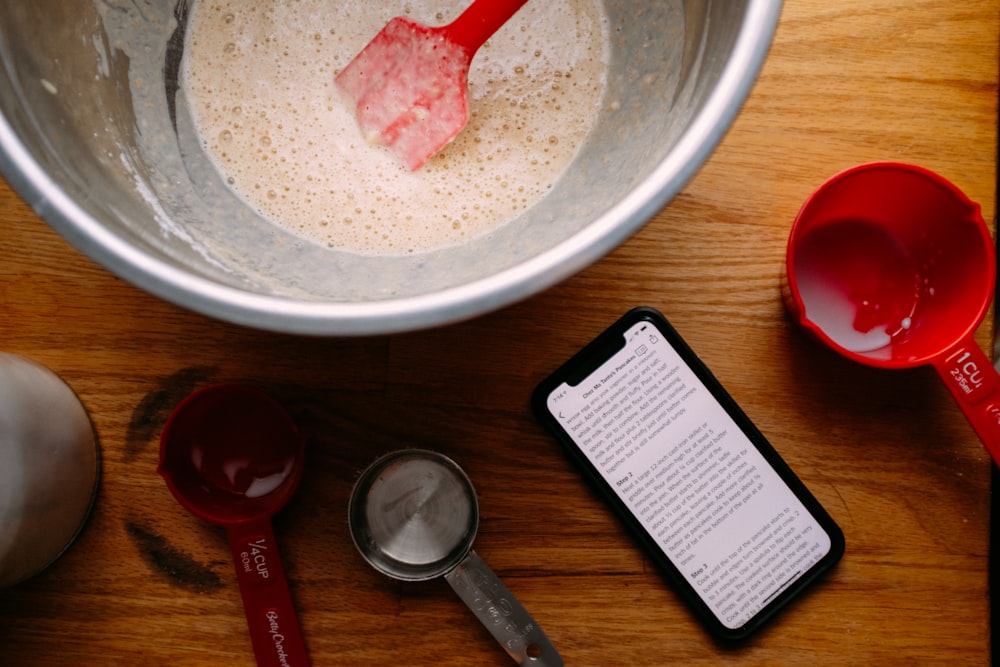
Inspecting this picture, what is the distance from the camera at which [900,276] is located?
36.9 inches

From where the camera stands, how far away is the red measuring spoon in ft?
2.78

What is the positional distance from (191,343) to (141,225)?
23 cm

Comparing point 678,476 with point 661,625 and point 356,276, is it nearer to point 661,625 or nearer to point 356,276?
point 661,625

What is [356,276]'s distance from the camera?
0.77 metres

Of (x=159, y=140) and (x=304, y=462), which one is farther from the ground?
(x=159, y=140)

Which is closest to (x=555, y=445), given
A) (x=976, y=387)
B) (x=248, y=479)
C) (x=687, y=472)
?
(x=687, y=472)

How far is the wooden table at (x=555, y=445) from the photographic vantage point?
2.86 feet

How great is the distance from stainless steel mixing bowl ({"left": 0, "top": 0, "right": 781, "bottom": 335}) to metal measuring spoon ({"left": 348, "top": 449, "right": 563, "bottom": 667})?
0.25 metres

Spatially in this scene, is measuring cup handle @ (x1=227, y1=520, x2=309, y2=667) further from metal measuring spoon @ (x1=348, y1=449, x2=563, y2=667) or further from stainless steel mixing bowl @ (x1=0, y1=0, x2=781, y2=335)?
stainless steel mixing bowl @ (x1=0, y1=0, x2=781, y2=335)

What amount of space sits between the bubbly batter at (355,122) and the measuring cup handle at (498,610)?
1.17ft

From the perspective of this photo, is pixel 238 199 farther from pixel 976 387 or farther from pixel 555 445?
pixel 976 387

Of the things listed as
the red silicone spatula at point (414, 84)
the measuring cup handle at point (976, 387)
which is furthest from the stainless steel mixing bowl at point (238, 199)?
the measuring cup handle at point (976, 387)

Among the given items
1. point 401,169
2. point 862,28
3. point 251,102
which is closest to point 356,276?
point 401,169

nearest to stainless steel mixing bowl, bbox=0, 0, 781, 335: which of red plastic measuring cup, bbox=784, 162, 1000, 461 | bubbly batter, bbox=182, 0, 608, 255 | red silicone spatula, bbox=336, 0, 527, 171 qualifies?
bubbly batter, bbox=182, 0, 608, 255
